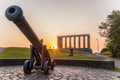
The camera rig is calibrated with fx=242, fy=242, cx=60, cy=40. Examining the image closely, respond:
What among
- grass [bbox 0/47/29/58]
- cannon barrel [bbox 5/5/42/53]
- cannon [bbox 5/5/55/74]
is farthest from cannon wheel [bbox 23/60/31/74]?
grass [bbox 0/47/29/58]

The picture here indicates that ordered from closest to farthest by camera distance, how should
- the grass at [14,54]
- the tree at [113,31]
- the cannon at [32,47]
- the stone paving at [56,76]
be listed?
the cannon at [32,47] < the stone paving at [56,76] < the grass at [14,54] < the tree at [113,31]

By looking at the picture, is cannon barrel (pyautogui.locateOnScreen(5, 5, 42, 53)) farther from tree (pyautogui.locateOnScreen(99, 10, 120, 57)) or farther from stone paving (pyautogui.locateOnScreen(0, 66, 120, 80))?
tree (pyautogui.locateOnScreen(99, 10, 120, 57))

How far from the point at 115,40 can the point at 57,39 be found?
2706 centimetres

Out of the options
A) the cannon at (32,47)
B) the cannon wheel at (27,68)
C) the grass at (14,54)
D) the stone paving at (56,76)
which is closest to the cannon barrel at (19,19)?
the cannon at (32,47)

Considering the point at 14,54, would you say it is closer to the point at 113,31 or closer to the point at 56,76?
the point at 113,31

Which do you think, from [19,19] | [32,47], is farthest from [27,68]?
[19,19]

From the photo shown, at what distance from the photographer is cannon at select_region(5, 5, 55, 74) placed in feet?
32.8

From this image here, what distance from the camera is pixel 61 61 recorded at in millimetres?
19766

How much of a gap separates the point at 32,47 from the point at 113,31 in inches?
906

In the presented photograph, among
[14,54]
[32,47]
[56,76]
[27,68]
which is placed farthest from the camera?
[14,54]

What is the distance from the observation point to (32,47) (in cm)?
1347

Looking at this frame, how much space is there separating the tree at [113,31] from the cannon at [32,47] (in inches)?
829

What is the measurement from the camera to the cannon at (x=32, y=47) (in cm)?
1000

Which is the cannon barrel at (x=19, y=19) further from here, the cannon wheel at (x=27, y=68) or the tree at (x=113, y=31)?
the tree at (x=113, y=31)
